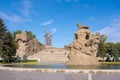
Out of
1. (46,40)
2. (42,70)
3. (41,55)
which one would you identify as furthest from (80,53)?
(46,40)

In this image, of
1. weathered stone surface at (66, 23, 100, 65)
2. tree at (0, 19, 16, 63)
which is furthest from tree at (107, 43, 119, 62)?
weathered stone surface at (66, 23, 100, 65)

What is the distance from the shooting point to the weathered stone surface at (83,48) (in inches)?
1155

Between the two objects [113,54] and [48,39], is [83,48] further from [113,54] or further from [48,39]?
[48,39]

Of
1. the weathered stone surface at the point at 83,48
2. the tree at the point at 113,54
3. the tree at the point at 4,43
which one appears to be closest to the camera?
the weathered stone surface at the point at 83,48

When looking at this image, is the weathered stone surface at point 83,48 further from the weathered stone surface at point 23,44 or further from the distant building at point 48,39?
the distant building at point 48,39

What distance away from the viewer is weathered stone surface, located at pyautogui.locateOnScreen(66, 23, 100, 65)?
96.2 ft

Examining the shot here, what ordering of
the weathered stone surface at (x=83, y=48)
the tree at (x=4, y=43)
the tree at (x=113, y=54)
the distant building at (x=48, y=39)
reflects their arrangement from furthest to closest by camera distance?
the distant building at (x=48, y=39) < the tree at (x=113, y=54) < the tree at (x=4, y=43) < the weathered stone surface at (x=83, y=48)

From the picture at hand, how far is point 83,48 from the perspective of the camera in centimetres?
2969

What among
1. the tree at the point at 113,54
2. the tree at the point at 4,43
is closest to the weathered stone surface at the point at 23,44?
the tree at the point at 4,43

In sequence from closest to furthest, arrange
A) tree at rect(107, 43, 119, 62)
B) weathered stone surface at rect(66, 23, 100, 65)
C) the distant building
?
weathered stone surface at rect(66, 23, 100, 65) → tree at rect(107, 43, 119, 62) → the distant building

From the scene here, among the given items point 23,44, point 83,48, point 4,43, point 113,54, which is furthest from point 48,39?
point 83,48

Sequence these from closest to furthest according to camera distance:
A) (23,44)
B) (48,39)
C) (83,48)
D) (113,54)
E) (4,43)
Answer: (83,48) < (4,43) < (113,54) < (23,44) < (48,39)

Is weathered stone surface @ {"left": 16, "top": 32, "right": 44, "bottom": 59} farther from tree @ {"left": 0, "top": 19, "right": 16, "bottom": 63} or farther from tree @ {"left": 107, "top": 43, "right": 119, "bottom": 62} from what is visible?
tree @ {"left": 107, "top": 43, "right": 119, "bottom": 62}

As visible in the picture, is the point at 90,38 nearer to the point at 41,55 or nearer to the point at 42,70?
the point at 42,70
